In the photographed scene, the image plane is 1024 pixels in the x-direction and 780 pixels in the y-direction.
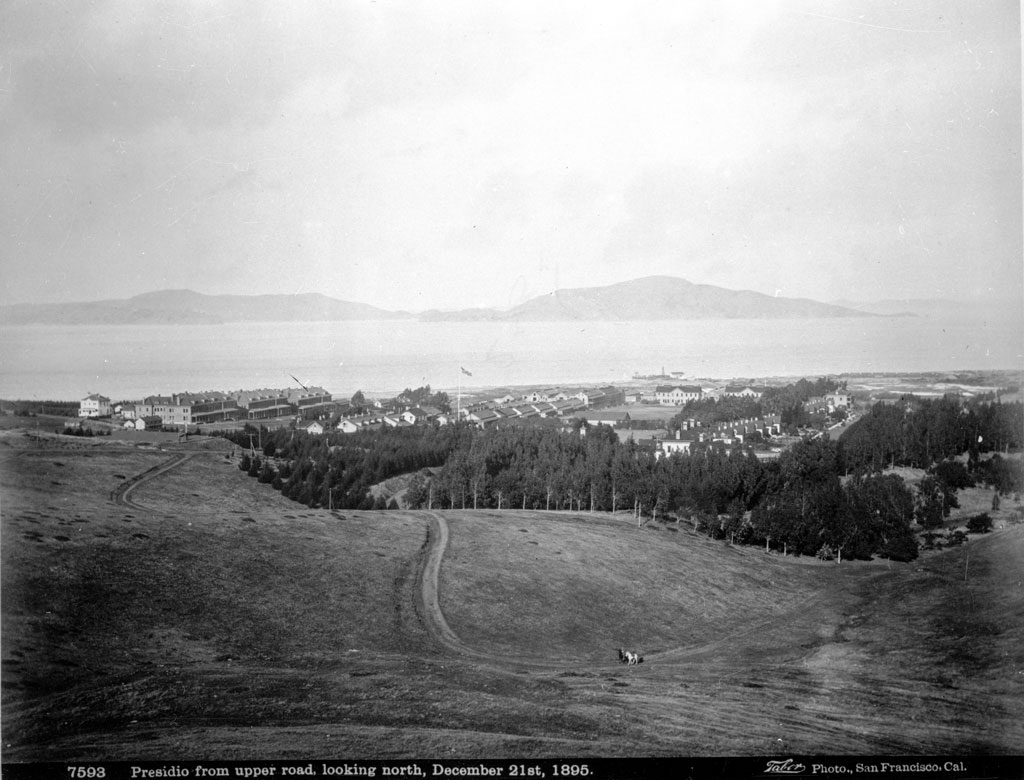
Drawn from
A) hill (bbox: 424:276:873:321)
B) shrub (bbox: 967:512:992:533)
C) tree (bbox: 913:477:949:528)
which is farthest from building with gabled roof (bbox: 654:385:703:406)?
shrub (bbox: 967:512:992:533)

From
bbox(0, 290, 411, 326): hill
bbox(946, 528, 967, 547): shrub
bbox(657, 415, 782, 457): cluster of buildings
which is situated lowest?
bbox(946, 528, 967, 547): shrub

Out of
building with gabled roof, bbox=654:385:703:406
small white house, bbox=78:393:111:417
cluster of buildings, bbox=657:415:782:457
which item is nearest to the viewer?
small white house, bbox=78:393:111:417

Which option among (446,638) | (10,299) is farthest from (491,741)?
(10,299)

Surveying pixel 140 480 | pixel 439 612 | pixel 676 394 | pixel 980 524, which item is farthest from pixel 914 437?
A: pixel 140 480

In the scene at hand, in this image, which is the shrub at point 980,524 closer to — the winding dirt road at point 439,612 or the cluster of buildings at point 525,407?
the winding dirt road at point 439,612

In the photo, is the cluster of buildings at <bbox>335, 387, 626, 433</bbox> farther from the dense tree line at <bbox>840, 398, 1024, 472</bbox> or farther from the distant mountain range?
the dense tree line at <bbox>840, 398, 1024, 472</bbox>

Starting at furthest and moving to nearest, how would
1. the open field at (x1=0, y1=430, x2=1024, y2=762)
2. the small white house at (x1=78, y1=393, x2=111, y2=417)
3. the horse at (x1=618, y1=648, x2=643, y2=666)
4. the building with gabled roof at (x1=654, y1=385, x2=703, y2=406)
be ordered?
the building with gabled roof at (x1=654, y1=385, x2=703, y2=406) → the small white house at (x1=78, y1=393, x2=111, y2=417) → the horse at (x1=618, y1=648, x2=643, y2=666) → the open field at (x1=0, y1=430, x2=1024, y2=762)

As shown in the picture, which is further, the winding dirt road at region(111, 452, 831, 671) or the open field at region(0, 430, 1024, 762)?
the winding dirt road at region(111, 452, 831, 671)

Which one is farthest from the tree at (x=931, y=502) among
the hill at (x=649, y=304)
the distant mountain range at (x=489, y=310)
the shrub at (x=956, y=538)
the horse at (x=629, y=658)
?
the horse at (x=629, y=658)
